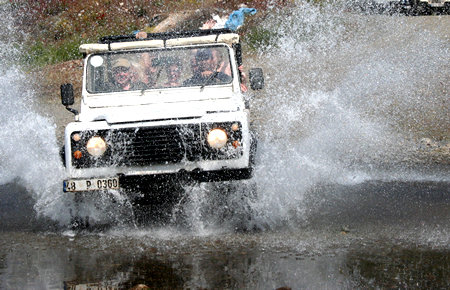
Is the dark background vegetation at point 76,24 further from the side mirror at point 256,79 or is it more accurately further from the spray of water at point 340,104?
the side mirror at point 256,79

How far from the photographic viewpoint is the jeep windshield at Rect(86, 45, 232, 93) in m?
7.63

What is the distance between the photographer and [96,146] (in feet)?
20.9

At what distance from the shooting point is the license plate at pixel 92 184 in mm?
6266

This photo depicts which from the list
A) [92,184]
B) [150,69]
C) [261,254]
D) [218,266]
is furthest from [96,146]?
[261,254]

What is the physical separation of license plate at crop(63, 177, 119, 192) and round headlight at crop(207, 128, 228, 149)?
1043 millimetres

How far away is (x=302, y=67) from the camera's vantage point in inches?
639

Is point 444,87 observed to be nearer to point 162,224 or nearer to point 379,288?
point 162,224

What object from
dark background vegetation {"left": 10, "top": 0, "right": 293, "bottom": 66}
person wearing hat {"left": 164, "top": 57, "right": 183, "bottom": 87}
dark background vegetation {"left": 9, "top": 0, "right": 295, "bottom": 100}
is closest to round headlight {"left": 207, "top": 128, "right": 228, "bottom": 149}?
person wearing hat {"left": 164, "top": 57, "right": 183, "bottom": 87}

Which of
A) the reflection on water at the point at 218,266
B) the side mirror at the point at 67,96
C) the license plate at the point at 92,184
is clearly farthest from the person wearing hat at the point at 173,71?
the reflection on water at the point at 218,266

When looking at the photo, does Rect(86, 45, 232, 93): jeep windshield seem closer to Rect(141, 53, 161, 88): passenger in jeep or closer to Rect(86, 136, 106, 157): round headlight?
Rect(141, 53, 161, 88): passenger in jeep

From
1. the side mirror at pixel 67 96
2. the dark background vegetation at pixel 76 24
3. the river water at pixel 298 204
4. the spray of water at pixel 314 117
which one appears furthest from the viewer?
the dark background vegetation at pixel 76 24

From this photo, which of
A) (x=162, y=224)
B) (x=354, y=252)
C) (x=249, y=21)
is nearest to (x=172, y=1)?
(x=249, y=21)

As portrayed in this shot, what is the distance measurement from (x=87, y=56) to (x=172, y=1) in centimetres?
1518

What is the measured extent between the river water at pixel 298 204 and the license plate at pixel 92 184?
1.77 ft
